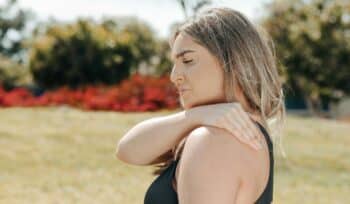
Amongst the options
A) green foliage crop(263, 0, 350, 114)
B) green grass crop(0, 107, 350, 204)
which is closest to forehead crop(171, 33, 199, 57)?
green grass crop(0, 107, 350, 204)

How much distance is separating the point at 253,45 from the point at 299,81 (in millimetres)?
26169

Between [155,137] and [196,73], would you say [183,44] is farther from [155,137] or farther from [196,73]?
[155,137]

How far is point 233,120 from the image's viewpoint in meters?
1.66

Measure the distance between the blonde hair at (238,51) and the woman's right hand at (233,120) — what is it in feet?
0.13

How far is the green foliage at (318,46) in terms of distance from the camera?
25594 millimetres

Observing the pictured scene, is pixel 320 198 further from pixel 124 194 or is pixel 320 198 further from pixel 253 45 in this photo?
pixel 253 45

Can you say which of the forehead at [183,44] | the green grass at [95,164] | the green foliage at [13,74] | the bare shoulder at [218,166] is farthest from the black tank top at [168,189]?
the green foliage at [13,74]

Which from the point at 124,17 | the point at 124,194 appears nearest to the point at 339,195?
the point at 124,194

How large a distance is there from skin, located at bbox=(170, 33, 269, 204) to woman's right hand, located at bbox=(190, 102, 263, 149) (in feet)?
0.06

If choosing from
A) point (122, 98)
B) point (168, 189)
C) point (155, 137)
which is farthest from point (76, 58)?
point (168, 189)

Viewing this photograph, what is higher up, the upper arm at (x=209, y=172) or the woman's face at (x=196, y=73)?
the woman's face at (x=196, y=73)

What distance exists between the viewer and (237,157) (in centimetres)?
159

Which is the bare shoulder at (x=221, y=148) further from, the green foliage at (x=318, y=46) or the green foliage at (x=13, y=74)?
the green foliage at (x=13, y=74)

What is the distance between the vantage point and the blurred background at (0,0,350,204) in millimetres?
7660
